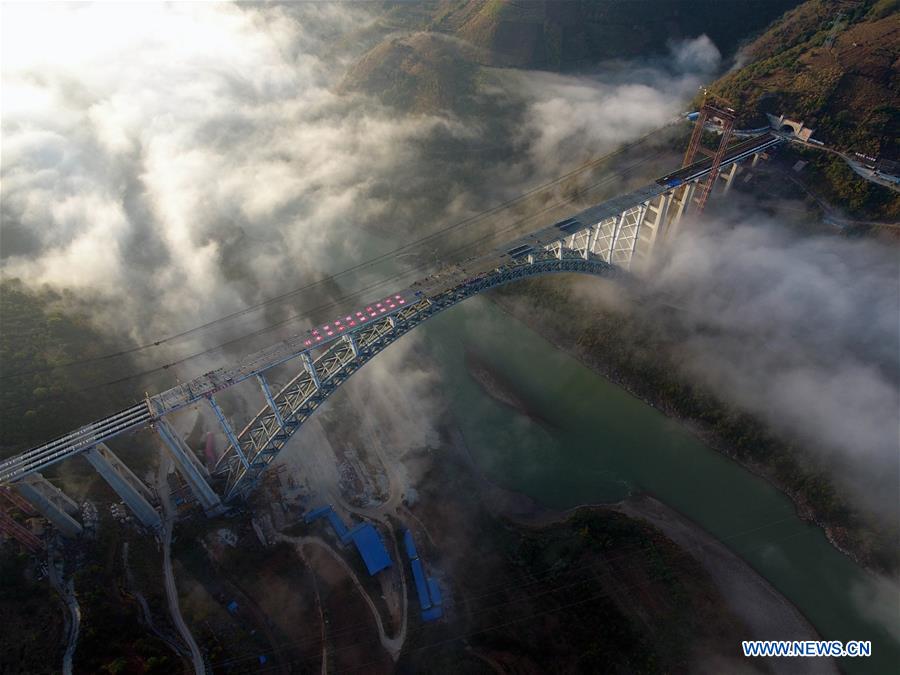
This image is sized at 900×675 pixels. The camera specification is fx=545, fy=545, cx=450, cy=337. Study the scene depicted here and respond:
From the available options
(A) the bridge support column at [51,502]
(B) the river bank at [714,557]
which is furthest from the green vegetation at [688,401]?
(A) the bridge support column at [51,502]

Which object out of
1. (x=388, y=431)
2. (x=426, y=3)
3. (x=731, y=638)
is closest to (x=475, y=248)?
(x=388, y=431)

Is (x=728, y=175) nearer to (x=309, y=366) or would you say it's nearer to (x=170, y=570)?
(x=309, y=366)

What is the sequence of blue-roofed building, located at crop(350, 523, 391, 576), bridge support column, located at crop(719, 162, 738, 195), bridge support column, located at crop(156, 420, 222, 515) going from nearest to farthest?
1. bridge support column, located at crop(156, 420, 222, 515)
2. blue-roofed building, located at crop(350, 523, 391, 576)
3. bridge support column, located at crop(719, 162, 738, 195)

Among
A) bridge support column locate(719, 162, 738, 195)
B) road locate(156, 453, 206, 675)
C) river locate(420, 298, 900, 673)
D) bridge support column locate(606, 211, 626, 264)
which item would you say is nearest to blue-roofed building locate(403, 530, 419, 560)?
river locate(420, 298, 900, 673)

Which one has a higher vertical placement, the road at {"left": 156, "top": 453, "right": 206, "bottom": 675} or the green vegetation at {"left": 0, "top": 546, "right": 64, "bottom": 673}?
the green vegetation at {"left": 0, "top": 546, "right": 64, "bottom": 673}

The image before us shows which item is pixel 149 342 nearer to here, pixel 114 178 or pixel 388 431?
pixel 388 431

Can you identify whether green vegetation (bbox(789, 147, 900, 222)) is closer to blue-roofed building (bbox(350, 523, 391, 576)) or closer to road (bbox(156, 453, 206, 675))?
blue-roofed building (bbox(350, 523, 391, 576))

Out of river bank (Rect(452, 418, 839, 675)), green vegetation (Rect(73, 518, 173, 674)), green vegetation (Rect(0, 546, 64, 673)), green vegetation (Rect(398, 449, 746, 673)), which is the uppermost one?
green vegetation (Rect(0, 546, 64, 673))

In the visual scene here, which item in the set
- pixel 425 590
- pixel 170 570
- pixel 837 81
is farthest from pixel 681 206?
pixel 170 570
